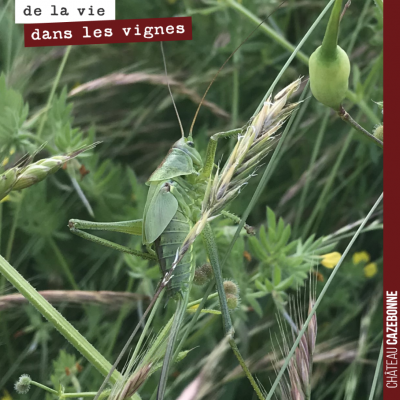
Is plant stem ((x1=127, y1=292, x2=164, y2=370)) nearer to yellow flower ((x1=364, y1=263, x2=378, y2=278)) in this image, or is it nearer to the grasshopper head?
the grasshopper head

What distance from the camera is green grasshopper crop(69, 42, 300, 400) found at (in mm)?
472

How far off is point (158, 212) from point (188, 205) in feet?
0.20

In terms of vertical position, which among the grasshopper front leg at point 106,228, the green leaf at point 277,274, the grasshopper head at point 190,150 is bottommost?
the green leaf at point 277,274

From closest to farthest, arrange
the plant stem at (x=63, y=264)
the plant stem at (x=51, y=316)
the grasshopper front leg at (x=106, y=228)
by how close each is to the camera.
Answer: the plant stem at (x=51, y=316)
the grasshopper front leg at (x=106, y=228)
the plant stem at (x=63, y=264)

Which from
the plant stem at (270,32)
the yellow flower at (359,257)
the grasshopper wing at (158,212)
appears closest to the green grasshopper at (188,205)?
the grasshopper wing at (158,212)

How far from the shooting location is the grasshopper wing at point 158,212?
603 millimetres

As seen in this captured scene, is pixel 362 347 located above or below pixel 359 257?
below

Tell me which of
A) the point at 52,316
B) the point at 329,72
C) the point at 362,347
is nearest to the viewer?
the point at 329,72

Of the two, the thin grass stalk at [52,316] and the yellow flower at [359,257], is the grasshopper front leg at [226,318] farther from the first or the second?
the yellow flower at [359,257]

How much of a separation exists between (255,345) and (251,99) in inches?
23.3

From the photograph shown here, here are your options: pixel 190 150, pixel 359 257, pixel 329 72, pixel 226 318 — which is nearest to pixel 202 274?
pixel 226 318

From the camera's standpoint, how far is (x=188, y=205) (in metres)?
0.66

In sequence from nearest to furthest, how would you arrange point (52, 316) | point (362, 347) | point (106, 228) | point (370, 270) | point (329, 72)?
1. point (329, 72)
2. point (52, 316)
3. point (106, 228)
4. point (362, 347)
5. point (370, 270)

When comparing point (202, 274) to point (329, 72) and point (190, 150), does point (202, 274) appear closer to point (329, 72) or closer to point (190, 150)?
point (190, 150)
